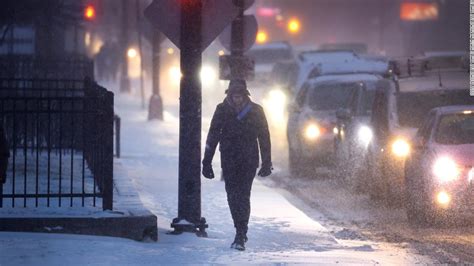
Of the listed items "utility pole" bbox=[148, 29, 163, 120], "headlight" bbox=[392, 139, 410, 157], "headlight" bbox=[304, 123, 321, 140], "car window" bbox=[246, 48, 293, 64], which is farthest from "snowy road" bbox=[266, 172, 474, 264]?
"car window" bbox=[246, 48, 293, 64]

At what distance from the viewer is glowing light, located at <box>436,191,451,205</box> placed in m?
14.9

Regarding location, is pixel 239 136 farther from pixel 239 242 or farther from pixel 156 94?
pixel 156 94

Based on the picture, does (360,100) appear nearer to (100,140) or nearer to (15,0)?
(15,0)

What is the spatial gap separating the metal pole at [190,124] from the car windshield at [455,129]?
396cm

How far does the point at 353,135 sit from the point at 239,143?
8248 millimetres

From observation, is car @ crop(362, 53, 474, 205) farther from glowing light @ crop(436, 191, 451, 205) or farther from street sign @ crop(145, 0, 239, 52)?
street sign @ crop(145, 0, 239, 52)

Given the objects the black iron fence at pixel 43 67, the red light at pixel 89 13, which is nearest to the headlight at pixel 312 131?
the black iron fence at pixel 43 67

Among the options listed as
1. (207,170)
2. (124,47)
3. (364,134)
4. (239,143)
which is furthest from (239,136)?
(124,47)

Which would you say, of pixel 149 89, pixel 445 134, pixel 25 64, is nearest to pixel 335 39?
pixel 149 89

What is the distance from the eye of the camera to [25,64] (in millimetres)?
25406

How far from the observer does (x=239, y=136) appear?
41.5ft

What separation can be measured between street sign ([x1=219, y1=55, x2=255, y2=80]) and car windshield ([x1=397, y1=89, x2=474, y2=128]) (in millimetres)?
2494

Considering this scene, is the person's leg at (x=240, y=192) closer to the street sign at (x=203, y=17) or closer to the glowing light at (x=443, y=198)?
the street sign at (x=203, y=17)

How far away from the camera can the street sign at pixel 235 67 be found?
63.9 ft
